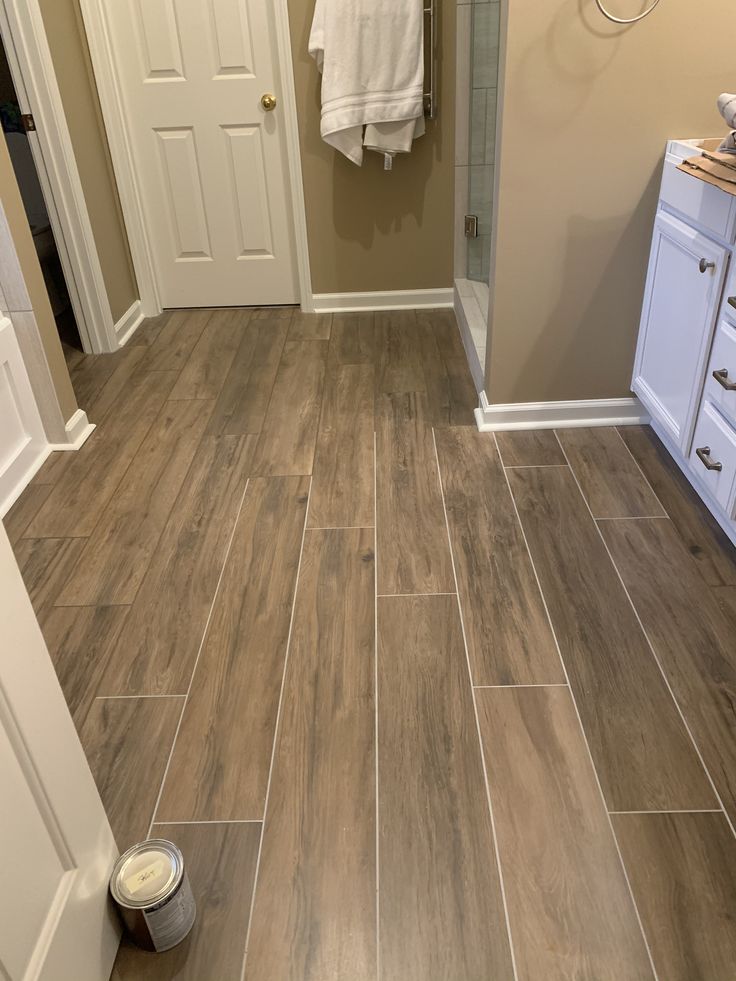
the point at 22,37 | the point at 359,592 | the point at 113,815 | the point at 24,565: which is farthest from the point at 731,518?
the point at 22,37

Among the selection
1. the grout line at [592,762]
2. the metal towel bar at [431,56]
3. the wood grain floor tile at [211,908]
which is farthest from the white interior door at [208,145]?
the wood grain floor tile at [211,908]

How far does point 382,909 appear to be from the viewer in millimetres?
1269

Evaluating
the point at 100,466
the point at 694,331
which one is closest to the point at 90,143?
the point at 100,466

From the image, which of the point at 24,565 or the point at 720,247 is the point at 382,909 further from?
the point at 720,247

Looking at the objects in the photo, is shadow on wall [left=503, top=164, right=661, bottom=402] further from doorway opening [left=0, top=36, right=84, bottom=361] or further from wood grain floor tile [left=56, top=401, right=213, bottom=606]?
doorway opening [left=0, top=36, right=84, bottom=361]

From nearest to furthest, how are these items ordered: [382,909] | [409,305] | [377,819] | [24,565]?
[382,909]
[377,819]
[24,565]
[409,305]

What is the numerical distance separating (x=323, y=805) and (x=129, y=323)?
283cm

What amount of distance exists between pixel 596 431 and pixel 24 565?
72.5 inches

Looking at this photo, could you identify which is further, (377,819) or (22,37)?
(22,37)

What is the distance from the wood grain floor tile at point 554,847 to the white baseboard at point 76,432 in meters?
1.76

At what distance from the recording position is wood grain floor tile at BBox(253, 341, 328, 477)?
254 cm

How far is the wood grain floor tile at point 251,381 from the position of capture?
2797 mm

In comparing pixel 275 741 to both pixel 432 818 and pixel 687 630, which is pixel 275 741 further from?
pixel 687 630

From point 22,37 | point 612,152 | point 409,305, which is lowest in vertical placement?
point 409,305
